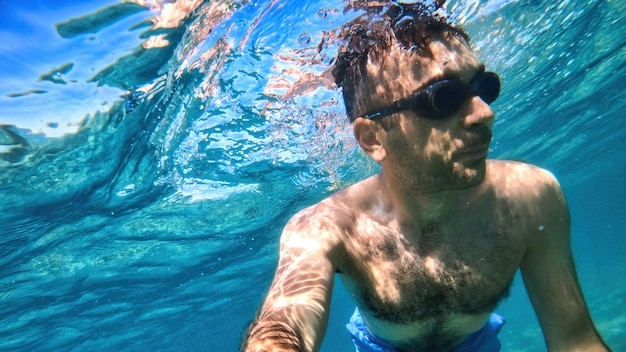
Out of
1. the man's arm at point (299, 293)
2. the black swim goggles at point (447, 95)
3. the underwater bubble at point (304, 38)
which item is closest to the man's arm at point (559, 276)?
the black swim goggles at point (447, 95)

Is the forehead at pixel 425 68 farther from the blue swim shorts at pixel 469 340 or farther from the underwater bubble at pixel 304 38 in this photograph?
the underwater bubble at pixel 304 38

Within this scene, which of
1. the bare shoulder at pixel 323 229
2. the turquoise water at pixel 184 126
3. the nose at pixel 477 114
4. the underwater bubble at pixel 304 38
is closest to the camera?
the bare shoulder at pixel 323 229

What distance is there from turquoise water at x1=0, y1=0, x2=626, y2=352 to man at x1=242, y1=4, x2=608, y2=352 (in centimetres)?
145

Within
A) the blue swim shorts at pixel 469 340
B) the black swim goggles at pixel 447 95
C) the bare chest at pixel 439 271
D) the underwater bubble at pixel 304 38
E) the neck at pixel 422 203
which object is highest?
the underwater bubble at pixel 304 38

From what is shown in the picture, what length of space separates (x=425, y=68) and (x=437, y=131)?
632 millimetres

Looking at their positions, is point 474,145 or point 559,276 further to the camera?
point 559,276

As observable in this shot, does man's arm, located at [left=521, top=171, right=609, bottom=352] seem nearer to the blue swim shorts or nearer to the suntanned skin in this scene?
the suntanned skin

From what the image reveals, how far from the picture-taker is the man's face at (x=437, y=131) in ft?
11.0

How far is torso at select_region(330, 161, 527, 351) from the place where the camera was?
347cm

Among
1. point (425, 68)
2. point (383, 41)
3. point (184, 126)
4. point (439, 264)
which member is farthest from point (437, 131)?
point (184, 126)

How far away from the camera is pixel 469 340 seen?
4.02 m

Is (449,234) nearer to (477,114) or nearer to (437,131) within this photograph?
(437,131)

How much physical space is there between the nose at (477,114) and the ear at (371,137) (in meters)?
0.80

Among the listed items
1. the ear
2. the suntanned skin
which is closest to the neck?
the suntanned skin
